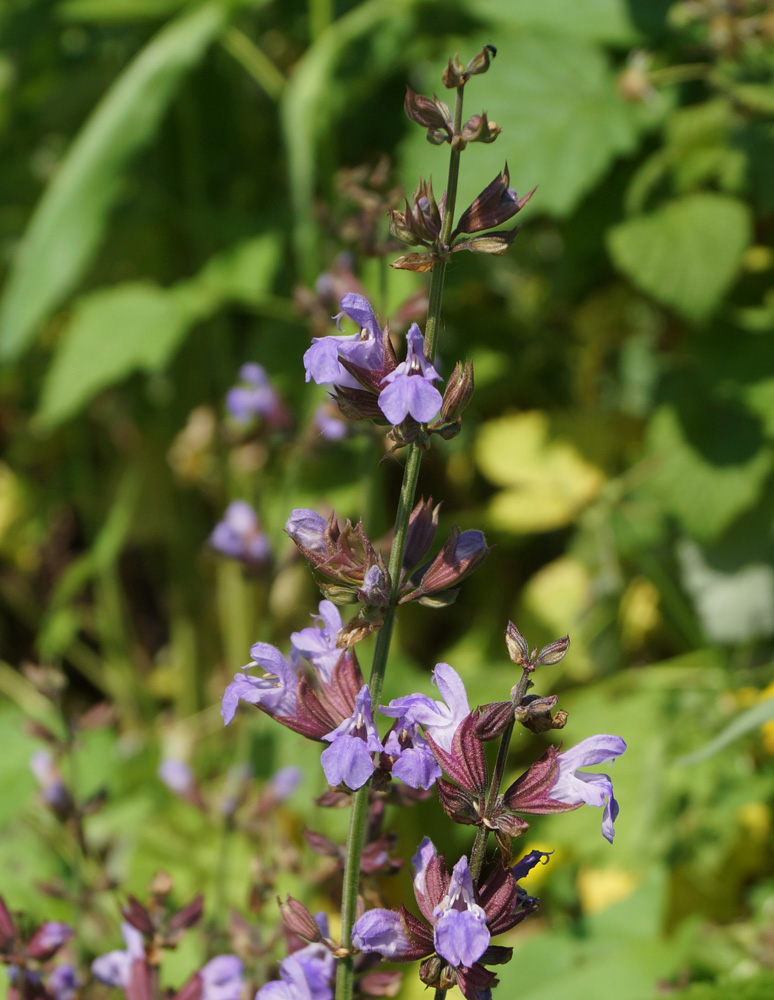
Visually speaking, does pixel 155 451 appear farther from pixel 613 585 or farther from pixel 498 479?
pixel 613 585

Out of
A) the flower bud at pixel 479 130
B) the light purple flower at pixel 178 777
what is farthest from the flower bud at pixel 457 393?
the light purple flower at pixel 178 777

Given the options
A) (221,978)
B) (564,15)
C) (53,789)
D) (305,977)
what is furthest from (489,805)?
(564,15)

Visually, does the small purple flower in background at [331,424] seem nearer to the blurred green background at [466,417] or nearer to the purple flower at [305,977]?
the blurred green background at [466,417]

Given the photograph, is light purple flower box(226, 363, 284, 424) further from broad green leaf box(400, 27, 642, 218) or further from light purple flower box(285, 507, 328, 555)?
light purple flower box(285, 507, 328, 555)

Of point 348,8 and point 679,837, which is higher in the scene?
point 348,8

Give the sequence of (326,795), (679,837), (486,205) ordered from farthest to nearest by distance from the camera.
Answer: (679,837) < (326,795) < (486,205)

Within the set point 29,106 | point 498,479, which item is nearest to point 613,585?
point 498,479
